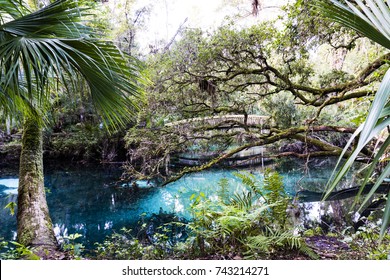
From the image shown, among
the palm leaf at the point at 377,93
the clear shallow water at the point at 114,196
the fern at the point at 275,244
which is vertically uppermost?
the palm leaf at the point at 377,93

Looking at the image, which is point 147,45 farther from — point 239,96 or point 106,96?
point 106,96

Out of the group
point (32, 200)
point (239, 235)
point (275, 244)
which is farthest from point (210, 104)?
point (32, 200)

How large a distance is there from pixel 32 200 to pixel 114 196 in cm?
212

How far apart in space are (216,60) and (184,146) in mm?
1085

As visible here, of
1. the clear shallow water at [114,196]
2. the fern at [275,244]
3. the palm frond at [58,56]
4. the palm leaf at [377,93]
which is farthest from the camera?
the clear shallow water at [114,196]

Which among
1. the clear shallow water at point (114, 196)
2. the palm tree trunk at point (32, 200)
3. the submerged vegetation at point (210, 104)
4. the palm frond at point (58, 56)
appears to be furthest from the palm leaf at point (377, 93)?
the clear shallow water at point (114, 196)

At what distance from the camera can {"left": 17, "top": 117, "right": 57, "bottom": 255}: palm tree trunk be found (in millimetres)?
2100

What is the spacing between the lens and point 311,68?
279 cm

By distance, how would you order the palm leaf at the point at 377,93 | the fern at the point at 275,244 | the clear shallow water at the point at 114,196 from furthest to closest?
the clear shallow water at the point at 114,196
the fern at the point at 275,244
the palm leaf at the point at 377,93

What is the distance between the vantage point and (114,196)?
4434 mm

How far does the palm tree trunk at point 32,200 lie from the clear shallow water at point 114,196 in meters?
0.87

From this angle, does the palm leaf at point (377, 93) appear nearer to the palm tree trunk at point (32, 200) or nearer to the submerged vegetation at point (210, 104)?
the submerged vegetation at point (210, 104)

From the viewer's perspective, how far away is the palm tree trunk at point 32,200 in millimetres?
2100

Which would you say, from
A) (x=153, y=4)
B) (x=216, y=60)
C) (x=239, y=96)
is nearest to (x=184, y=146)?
(x=239, y=96)
